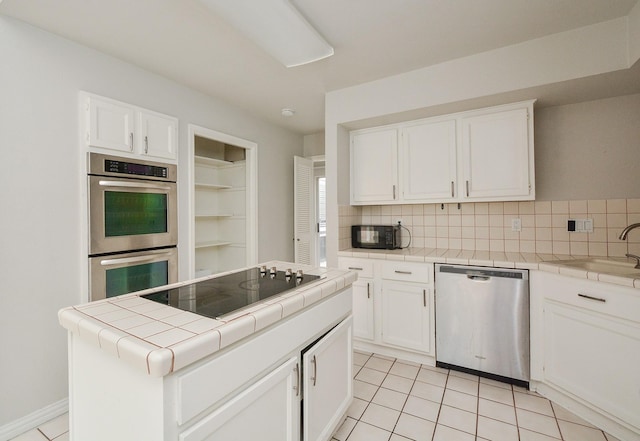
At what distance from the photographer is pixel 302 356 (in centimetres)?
128

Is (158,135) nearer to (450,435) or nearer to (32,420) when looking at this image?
(32,420)

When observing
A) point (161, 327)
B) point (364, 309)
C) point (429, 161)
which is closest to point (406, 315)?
Result: point (364, 309)

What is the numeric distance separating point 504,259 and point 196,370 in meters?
2.25

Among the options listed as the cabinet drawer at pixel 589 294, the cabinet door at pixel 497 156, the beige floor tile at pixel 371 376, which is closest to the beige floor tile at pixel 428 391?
the beige floor tile at pixel 371 376

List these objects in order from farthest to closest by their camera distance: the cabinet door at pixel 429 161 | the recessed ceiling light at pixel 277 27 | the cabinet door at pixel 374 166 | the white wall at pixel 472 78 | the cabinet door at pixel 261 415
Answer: the cabinet door at pixel 374 166
the cabinet door at pixel 429 161
the white wall at pixel 472 78
the recessed ceiling light at pixel 277 27
the cabinet door at pixel 261 415

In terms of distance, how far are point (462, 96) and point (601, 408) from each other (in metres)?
2.22

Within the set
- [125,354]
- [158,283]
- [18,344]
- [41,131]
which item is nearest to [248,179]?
[158,283]

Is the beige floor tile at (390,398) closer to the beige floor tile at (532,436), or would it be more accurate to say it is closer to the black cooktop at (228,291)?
the beige floor tile at (532,436)

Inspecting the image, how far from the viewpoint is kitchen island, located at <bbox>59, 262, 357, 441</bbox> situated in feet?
2.54

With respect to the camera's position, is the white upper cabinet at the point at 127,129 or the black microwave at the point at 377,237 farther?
the black microwave at the point at 377,237

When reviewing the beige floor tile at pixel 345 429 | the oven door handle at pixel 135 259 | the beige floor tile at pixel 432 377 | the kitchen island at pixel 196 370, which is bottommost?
the beige floor tile at pixel 432 377

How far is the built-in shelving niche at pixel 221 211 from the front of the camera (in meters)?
3.54

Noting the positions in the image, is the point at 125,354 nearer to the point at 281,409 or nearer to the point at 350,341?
the point at 281,409

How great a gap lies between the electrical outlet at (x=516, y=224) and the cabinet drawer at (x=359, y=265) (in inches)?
52.1
